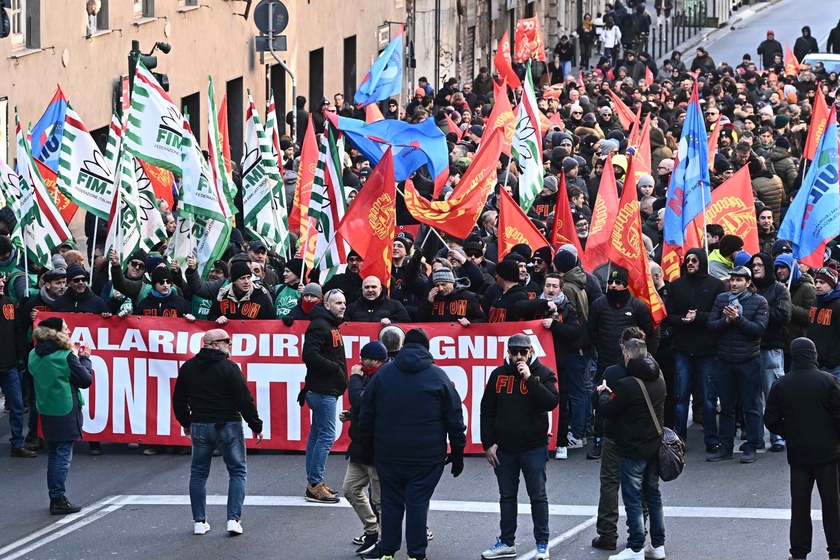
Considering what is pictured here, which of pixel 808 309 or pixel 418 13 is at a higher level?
pixel 418 13

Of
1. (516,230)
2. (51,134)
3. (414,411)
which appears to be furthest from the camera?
(51,134)

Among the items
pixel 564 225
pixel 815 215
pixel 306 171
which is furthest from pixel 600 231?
pixel 306 171

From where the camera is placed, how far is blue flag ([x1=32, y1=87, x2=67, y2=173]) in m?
18.4

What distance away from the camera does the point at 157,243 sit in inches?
658

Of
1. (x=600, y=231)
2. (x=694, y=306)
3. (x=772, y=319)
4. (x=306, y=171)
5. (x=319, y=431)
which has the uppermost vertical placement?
(x=306, y=171)

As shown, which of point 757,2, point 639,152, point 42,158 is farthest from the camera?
point 757,2

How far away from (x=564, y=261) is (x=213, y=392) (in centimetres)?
359

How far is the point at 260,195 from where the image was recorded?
16781 millimetres

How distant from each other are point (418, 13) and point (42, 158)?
24141mm

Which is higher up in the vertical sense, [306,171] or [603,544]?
[306,171]

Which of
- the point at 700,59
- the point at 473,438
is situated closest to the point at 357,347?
the point at 473,438

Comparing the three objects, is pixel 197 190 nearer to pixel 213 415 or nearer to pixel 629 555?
pixel 213 415

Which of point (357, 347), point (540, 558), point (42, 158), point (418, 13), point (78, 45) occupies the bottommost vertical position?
point (540, 558)

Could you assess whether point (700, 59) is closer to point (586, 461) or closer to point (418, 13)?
point (418, 13)
